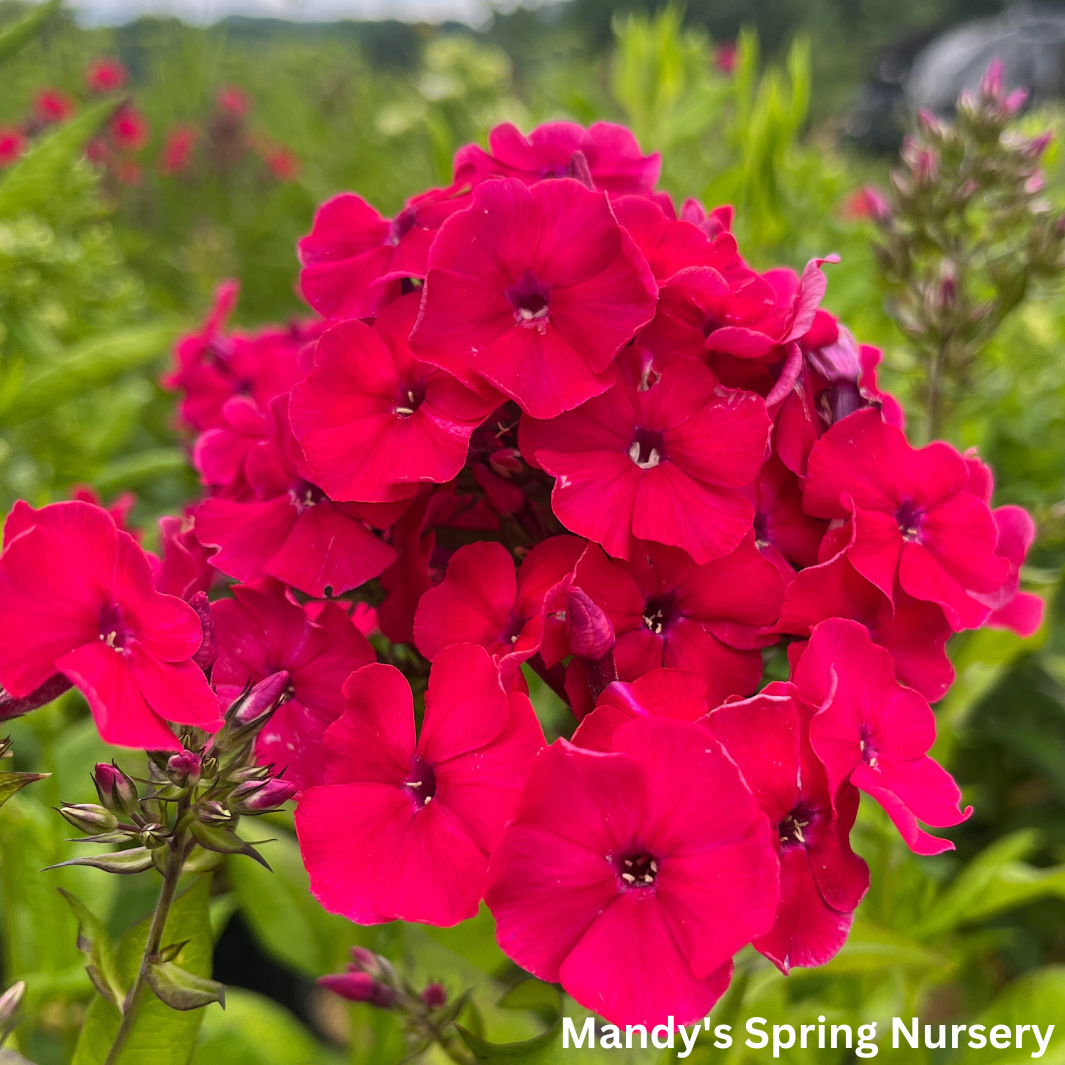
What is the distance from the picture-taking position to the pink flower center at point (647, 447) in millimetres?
588

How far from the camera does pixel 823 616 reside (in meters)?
0.58

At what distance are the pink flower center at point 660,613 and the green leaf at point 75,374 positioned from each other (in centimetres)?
81

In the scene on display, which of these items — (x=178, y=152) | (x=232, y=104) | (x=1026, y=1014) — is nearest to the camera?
(x=1026, y=1014)

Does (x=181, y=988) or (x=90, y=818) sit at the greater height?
(x=90, y=818)

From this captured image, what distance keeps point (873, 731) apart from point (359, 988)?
1.41 ft

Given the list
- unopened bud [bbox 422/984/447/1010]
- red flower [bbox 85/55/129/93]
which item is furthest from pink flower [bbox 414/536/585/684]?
red flower [bbox 85/55/129/93]

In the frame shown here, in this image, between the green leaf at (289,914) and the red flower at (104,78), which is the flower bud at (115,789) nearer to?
the green leaf at (289,914)

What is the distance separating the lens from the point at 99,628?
1.62 feet

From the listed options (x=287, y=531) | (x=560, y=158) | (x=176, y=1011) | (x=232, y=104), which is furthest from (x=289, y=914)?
(x=232, y=104)

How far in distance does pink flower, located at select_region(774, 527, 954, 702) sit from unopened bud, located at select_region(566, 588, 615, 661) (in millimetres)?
117

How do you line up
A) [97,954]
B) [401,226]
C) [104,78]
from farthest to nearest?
[104,78], [401,226], [97,954]

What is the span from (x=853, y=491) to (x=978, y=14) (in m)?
21.6

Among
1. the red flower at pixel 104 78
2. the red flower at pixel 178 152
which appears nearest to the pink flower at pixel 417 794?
the red flower at pixel 104 78

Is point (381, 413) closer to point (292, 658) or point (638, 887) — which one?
point (292, 658)
